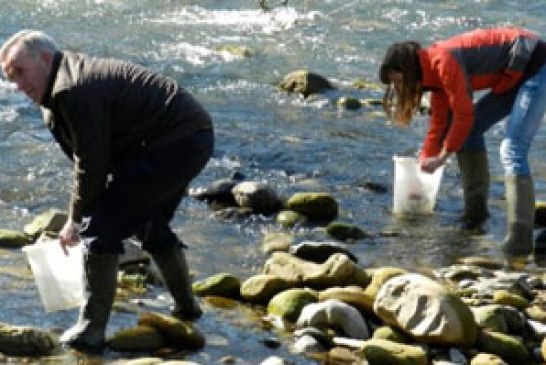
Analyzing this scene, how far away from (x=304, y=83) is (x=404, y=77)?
5.00 meters

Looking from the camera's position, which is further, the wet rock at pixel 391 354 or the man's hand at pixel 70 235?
the wet rock at pixel 391 354

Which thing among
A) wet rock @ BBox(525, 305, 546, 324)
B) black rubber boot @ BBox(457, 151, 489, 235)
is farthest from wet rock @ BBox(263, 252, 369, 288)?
black rubber boot @ BBox(457, 151, 489, 235)

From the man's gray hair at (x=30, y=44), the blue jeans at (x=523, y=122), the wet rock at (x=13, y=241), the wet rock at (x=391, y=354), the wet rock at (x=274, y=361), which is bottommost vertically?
the wet rock at (x=13, y=241)

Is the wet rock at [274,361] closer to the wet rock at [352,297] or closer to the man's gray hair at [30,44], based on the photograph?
the wet rock at [352,297]

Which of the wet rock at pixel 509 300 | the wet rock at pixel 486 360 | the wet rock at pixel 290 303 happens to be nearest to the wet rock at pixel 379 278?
the wet rock at pixel 290 303

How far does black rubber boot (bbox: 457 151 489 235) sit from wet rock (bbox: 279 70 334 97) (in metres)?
3.98

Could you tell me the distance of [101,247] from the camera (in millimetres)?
5336

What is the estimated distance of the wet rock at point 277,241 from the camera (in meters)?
7.47

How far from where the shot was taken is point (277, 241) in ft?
24.9

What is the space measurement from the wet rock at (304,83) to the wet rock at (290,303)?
610 centimetres

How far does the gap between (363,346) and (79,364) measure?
1.25 metres

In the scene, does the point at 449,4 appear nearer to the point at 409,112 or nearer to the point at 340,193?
the point at 340,193

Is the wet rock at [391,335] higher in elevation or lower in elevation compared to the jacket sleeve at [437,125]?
lower

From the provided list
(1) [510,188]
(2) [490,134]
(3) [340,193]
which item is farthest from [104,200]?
(2) [490,134]
